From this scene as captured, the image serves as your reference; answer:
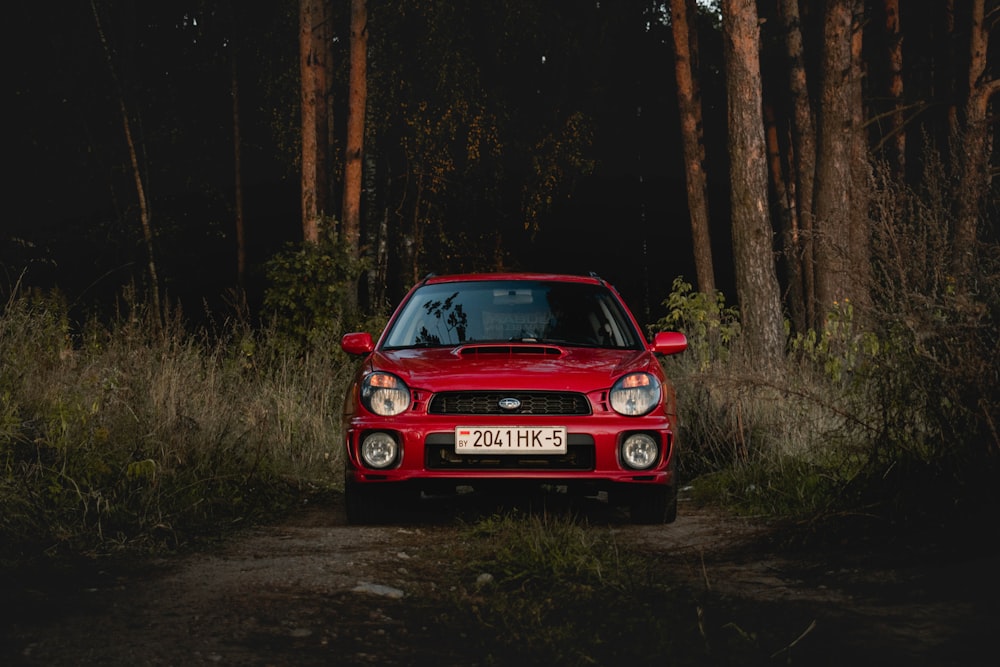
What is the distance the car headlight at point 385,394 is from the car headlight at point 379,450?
0.41ft

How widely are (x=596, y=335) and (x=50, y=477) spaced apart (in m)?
3.35

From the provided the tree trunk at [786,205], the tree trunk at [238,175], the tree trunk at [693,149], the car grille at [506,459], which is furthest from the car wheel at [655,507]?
the tree trunk at [238,175]

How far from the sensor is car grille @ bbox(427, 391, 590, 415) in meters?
7.02

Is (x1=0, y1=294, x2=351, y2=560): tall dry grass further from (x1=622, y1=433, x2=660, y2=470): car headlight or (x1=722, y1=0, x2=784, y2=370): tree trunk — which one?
(x1=722, y1=0, x2=784, y2=370): tree trunk

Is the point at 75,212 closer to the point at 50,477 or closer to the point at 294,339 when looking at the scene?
the point at 294,339

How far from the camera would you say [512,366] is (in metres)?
7.21

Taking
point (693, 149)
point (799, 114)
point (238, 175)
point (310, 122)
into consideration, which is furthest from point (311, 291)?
point (238, 175)

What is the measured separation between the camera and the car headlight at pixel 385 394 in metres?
7.08

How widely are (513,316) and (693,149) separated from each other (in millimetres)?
14990

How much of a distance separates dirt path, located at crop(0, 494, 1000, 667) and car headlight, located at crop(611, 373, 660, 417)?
28.7 inches

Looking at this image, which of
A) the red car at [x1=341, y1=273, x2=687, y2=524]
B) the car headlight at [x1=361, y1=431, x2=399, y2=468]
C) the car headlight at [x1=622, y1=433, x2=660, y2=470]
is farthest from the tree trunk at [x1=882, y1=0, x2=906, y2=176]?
the car headlight at [x1=361, y1=431, x2=399, y2=468]

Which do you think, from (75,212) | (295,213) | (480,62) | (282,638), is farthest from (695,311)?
(295,213)

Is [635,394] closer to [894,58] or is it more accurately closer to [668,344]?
[668,344]

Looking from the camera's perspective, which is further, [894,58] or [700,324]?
[894,58]
